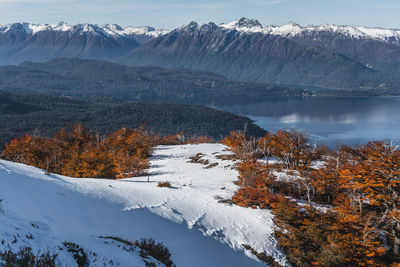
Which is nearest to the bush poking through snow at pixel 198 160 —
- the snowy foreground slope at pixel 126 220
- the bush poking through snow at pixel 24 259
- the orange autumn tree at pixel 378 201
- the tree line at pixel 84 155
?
the tree line at pixel 84 155

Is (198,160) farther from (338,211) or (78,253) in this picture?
(78,253)

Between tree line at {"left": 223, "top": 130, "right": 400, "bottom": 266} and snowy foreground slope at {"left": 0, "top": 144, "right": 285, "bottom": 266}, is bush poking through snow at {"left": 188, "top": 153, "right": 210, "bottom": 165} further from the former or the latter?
snowy foreground slope at {"left": 0, "top": 144, "right": 285, "bottom": 266}

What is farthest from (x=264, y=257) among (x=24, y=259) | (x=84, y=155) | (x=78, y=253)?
(x=84, y=155)

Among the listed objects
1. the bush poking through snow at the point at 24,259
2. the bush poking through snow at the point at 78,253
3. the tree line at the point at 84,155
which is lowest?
the tree line at the point at 84,155

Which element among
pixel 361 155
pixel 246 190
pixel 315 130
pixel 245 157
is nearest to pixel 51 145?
pixel 245 157

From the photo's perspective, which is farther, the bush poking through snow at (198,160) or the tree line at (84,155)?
the bush poking through snow at (198,160)

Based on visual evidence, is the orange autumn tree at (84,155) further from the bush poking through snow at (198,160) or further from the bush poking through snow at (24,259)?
the bush poking through snow at (24,259)
